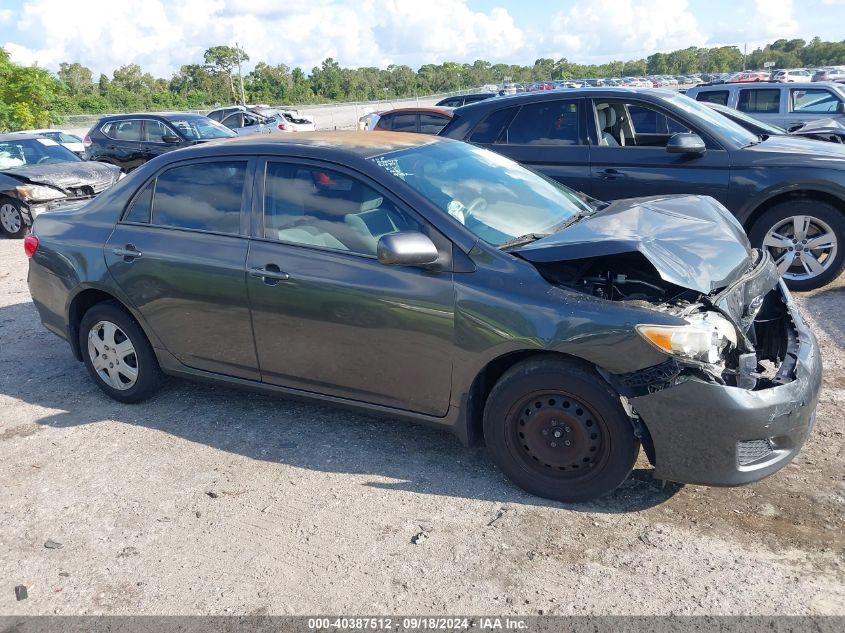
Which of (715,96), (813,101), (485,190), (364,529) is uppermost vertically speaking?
(715,96)

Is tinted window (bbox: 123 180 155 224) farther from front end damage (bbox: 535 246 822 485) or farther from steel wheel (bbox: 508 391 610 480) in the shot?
steel wheel (bbox: 508 391 610 480)

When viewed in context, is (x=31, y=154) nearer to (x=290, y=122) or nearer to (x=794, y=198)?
(x=794, y=198)

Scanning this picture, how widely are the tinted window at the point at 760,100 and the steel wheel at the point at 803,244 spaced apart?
7905mm

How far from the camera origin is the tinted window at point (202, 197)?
4.21m

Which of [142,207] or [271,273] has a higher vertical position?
[142,207]

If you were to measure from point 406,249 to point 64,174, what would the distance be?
10.0 meters

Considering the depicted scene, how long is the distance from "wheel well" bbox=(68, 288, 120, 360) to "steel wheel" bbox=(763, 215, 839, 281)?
5.51 metres

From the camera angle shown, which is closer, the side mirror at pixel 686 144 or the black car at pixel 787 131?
the side mirror at pixel 686 144

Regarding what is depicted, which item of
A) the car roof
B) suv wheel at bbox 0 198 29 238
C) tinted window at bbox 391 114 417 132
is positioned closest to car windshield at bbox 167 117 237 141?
tinted window at bbox 391 114 417 132

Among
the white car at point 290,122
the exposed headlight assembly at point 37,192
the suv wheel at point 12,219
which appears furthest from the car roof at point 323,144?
the white car at point 290,122

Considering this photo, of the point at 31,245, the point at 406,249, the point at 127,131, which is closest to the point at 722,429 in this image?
the point at 406,249

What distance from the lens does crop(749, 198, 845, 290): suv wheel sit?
20.8 ft

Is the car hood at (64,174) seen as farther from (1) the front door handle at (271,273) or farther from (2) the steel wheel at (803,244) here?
(2) the steel wheel at (803,244)

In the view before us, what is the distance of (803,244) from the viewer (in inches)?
255
